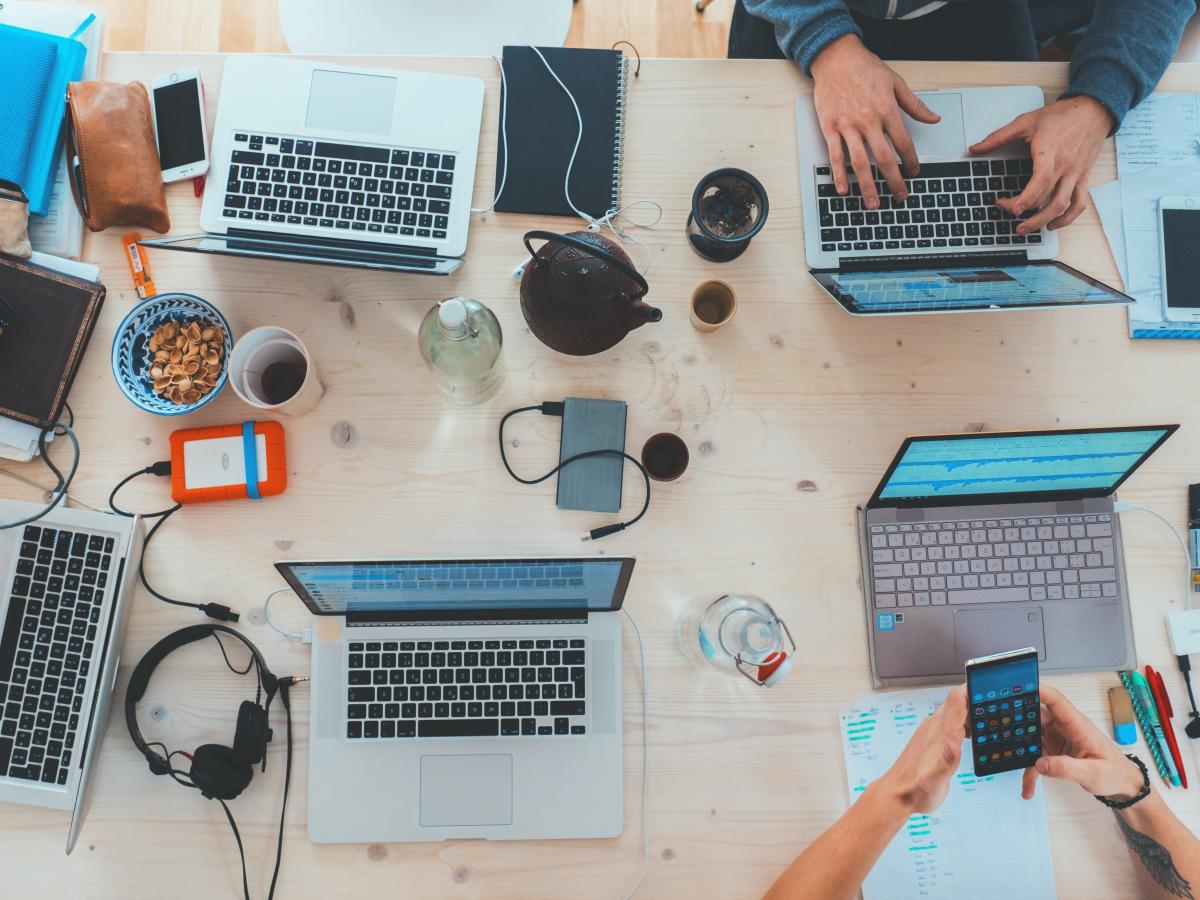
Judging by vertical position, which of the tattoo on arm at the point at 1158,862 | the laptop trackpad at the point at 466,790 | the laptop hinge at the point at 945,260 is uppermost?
the laptop hinge at the point at 945,260

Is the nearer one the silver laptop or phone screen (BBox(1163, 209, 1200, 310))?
the silver laptop

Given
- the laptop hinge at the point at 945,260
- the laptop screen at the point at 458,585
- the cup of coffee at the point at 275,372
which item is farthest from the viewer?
the laptop hinge at the point at 945,260

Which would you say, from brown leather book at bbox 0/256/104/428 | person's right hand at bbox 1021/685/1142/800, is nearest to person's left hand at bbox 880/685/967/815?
person's right hand at bbox 1021/685/1142/800

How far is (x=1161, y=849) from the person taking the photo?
0.92 metres

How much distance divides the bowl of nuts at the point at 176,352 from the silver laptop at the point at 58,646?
6.8 inches

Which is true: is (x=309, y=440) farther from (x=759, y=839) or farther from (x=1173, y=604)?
(x=1173, y=604)

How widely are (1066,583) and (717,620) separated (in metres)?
0.49

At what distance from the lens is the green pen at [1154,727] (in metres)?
0.99

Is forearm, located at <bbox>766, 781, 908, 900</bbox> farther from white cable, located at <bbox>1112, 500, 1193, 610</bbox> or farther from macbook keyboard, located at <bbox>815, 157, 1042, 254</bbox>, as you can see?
macbook keyboard, located at <bbox>815, 157, 1042, 254</bbox>

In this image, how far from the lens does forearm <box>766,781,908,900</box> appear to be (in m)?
0.88

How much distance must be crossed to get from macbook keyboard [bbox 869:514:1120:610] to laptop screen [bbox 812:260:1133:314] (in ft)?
0.97

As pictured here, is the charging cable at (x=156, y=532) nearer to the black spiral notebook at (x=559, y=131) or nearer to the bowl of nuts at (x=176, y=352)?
the bowl of nuts at (x=176, y=352)

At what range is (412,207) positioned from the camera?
1.03 m

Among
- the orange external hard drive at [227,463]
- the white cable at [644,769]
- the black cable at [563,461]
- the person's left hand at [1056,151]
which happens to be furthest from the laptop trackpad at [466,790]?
the person's left hand at [1056,151]
